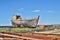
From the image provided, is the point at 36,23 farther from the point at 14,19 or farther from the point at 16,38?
the point at 16,38

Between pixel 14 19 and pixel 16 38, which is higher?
pixel 14 19

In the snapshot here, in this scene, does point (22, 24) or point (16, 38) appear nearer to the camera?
point (16, 38)

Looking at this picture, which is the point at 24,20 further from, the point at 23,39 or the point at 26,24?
the point at 23,39

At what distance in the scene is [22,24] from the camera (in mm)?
58688

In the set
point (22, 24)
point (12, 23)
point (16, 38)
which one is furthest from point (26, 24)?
point (16, 38)

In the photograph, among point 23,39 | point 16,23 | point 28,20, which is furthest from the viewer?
point 16,23

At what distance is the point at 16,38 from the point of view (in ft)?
43.3

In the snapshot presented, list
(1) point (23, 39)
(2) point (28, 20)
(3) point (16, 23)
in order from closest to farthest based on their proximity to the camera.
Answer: (1) point (23, 39) < (2) point (28, 20) < (3) point (16, 23)

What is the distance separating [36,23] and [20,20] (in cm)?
518

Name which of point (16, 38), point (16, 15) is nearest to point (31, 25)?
point (16, 15)

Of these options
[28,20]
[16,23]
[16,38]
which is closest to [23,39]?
[16,38]

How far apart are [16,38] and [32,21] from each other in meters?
44.9

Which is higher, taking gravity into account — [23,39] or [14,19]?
[14,19]

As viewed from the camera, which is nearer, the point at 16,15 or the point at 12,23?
the point at 16,15
